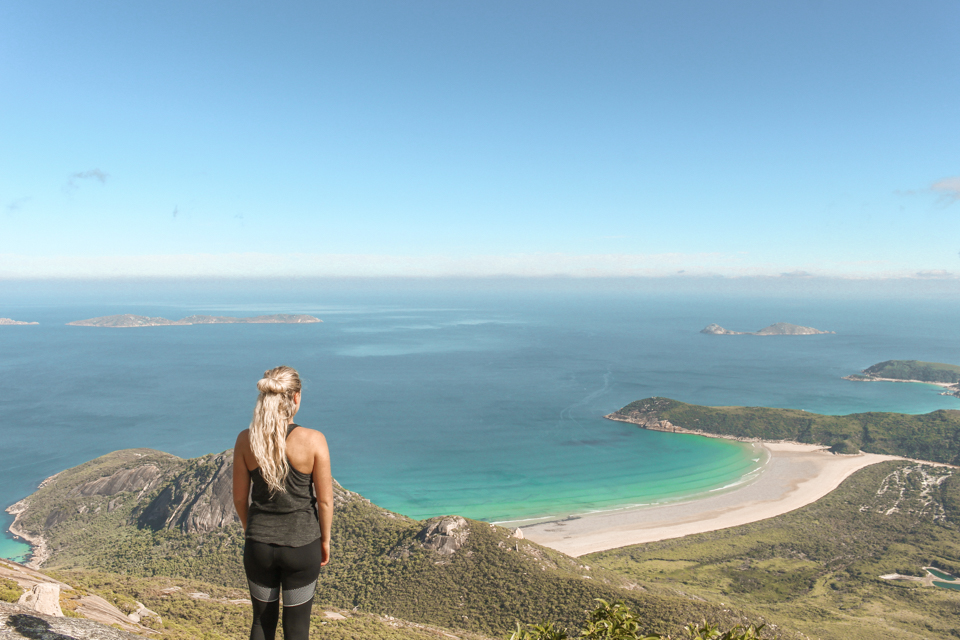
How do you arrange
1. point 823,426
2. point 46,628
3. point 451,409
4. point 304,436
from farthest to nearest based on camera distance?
point 451,409 < point 823,426 < point 46,628 < point 304,436

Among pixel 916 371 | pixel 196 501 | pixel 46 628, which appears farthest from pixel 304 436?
pixel 916 371

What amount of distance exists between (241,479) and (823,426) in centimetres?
11589

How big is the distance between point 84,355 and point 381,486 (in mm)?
163759

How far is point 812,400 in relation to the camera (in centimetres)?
12138

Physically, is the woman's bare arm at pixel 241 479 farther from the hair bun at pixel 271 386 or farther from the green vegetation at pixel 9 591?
the green vegetation at pixel 9 591

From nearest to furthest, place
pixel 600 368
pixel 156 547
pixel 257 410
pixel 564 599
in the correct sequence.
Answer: pixel 257 410
pixel 564 599
pixel 156 547
pixel 600 368

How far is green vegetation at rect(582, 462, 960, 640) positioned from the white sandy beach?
6.76 ft

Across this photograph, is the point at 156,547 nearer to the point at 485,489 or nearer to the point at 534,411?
the point at 485,489

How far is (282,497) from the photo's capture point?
12.4ft

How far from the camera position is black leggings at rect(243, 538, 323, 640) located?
3896 millimetres

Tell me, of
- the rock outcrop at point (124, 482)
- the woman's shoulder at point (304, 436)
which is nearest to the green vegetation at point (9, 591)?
the woman's shoulder at point (304, 436)

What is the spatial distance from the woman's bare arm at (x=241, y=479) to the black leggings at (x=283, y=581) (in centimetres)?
29

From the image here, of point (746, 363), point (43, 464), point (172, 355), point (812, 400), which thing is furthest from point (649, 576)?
point (172, 355)

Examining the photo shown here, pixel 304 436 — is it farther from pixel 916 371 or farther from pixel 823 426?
pixel 916 371
